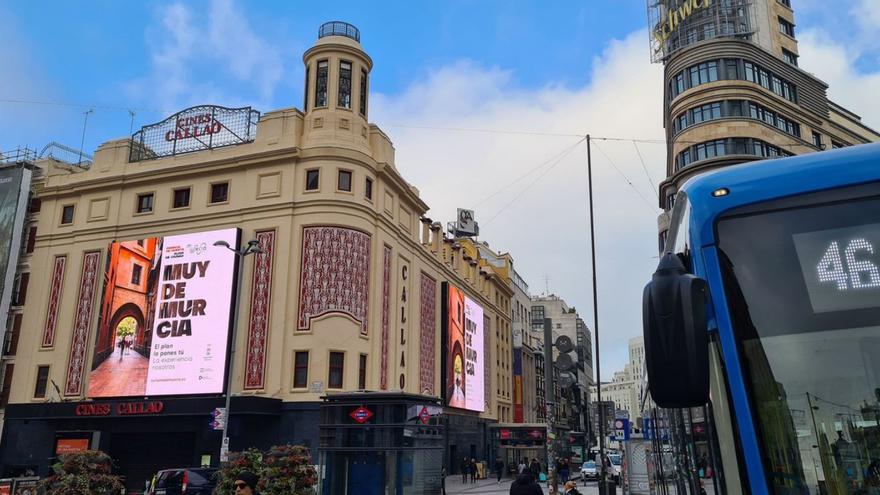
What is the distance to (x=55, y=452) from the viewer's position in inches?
1410

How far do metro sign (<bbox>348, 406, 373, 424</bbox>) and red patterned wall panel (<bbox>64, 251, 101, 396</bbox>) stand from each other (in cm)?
2439

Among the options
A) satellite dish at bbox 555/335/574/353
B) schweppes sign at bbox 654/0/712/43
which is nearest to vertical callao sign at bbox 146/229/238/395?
satellite dish at bbox 555/335/574/353

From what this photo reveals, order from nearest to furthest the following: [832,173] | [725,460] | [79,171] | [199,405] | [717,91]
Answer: [725,460] < [832,173] < [199,405] < [79,171] < [717,91]

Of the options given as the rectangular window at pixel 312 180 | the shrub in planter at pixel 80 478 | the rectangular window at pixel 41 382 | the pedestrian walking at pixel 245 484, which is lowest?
the shrub in planter at pixel 80 478

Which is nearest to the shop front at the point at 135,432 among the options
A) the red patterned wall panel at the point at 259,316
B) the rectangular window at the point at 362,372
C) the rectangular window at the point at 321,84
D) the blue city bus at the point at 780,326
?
the red patterned wall panel at the point at 259,316

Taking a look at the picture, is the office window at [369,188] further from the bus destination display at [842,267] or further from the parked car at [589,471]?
the bus destination display at [842,267]

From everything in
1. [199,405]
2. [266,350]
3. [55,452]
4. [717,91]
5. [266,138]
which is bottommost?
[55,452]

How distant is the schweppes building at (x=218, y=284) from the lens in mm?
32281

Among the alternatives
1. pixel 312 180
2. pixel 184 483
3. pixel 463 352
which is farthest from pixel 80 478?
pixel 463 352

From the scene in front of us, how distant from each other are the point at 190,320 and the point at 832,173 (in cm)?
3370

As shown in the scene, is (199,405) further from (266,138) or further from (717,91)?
(717,91)

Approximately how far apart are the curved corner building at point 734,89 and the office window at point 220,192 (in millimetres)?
29151

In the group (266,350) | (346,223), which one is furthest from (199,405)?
(346,223)

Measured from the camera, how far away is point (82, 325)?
37.3 meters
